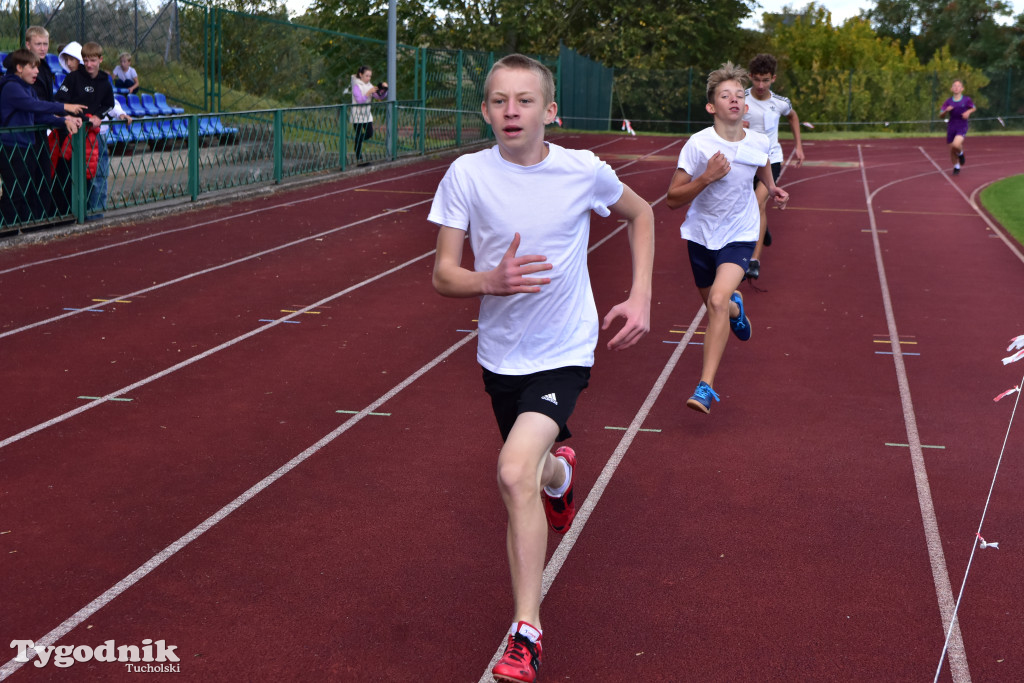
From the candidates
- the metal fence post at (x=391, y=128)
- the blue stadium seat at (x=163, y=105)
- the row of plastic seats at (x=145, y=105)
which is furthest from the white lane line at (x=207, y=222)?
the blue stadium seat at (x=163, y=105)

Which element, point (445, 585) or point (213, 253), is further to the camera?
point (213, 253)

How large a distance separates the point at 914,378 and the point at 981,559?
3130 mm

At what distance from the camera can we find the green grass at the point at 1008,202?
15984 millimetres

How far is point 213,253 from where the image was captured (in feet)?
39.6

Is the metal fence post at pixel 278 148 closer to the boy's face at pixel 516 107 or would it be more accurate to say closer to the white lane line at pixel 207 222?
the white lane line at pixel 207 222

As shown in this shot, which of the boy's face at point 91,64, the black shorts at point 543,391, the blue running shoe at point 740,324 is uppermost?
the boy's face at point 91,64

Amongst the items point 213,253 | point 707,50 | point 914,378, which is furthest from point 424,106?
point 707,50

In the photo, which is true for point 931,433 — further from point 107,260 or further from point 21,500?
point 107,260

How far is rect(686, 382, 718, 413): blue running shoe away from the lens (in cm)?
640

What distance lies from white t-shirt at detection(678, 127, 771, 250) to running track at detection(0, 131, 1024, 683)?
3.34 feet

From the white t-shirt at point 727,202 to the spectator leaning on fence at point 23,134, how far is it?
782 centimetres

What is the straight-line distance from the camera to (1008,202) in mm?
19000

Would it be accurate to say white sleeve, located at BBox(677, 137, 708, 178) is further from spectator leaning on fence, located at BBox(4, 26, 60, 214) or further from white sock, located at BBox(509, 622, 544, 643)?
spectator leaning on fence, located at BBox(4, 26, 60, 214)

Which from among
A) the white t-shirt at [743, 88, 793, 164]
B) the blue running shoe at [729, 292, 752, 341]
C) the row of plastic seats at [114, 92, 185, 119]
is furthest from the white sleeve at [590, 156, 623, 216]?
the row of plastic seats at [114, 92, 185, 119]
